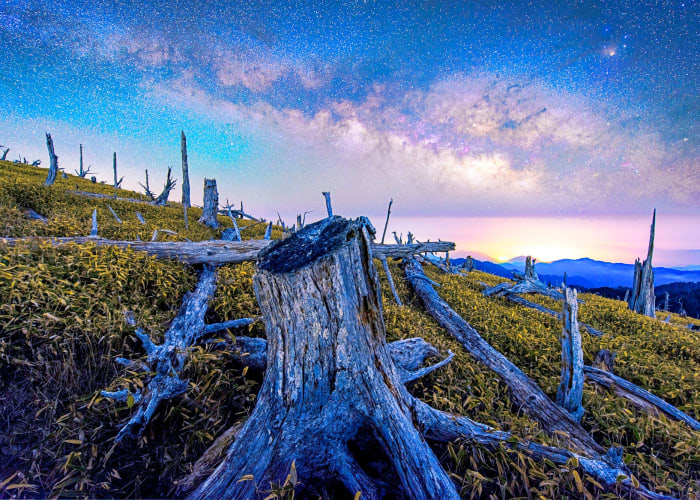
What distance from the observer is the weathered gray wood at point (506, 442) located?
2.57 metres

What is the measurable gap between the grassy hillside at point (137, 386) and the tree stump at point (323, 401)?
69 centimetres

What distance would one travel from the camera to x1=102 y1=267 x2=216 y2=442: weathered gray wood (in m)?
2.44

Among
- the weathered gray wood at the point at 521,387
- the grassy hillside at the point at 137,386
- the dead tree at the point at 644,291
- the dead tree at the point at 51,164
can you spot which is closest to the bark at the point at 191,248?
the grassy hillside at the point at 137,386

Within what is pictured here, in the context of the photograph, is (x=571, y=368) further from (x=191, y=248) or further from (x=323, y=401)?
(x=191, y=248)

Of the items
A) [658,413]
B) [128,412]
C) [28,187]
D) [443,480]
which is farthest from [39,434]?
[28,187]

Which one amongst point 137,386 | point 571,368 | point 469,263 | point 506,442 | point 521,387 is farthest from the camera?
point 469,263

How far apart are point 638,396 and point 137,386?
7086 millimetres

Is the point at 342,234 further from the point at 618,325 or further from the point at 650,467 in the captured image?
the point at 618,325

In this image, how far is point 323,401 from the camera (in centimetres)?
217

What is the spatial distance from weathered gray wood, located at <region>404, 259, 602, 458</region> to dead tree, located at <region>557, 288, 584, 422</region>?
0.23 meters

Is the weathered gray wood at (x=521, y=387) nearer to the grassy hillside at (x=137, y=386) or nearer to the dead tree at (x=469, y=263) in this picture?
the grassy hillside at (x=137, y=386)

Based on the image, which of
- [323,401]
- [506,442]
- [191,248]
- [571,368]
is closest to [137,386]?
[323,401]

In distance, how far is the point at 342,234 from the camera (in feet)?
7.38

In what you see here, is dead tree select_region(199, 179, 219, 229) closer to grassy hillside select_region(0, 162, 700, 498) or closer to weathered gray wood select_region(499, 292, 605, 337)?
grassy hillside select_region(0, 162, 700, 498)
